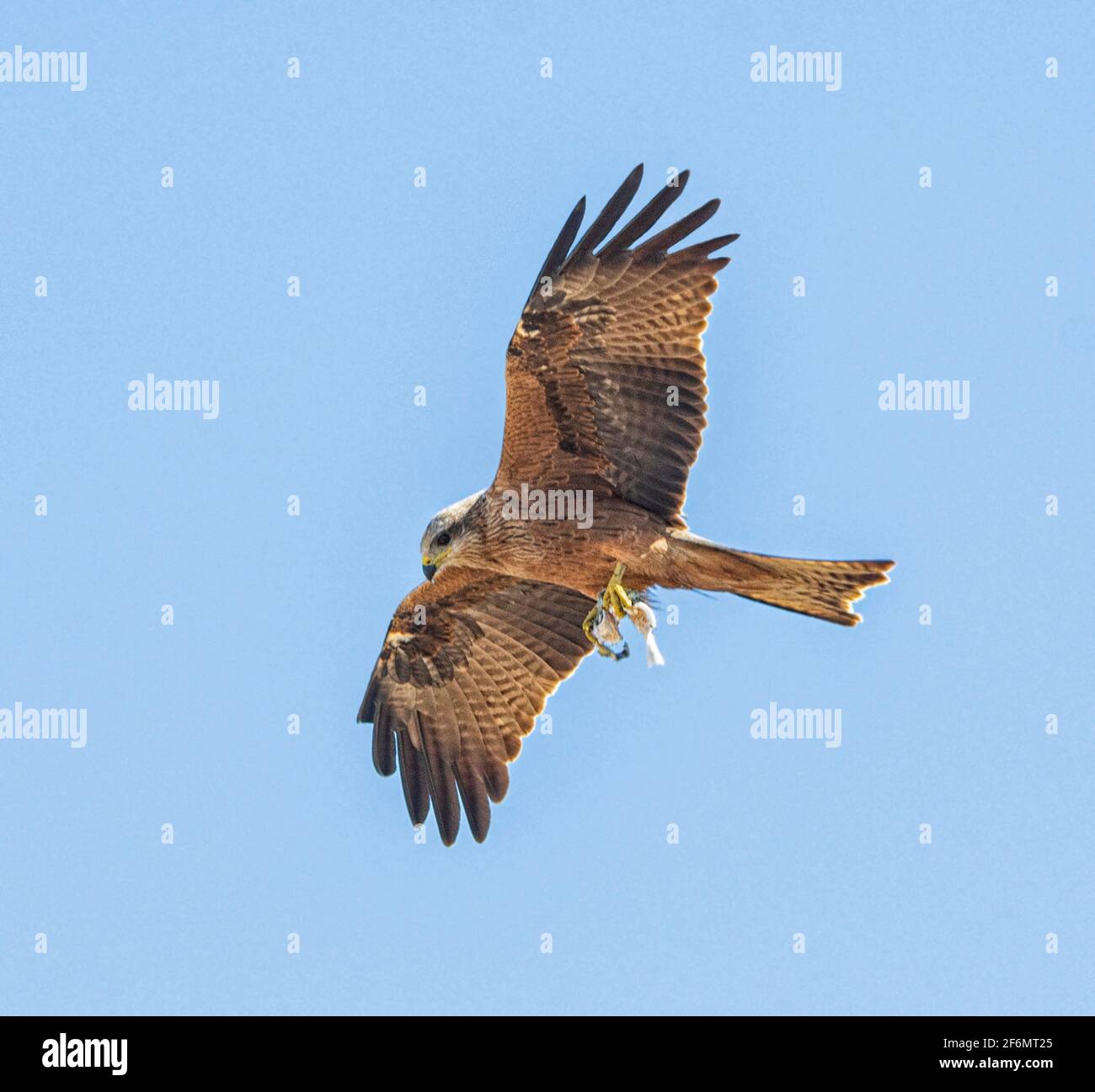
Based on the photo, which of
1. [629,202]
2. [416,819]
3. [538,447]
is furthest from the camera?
[416,819]

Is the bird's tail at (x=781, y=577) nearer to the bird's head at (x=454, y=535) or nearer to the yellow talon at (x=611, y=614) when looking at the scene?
the yellow talon at (x=611, y=614)

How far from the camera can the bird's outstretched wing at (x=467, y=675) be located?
14547 millimetres

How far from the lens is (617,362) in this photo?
12.7 m

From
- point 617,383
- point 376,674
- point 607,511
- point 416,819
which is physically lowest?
point 416,819

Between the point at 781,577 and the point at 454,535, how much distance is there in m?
2.29

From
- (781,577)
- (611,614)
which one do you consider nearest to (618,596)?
(611,614)

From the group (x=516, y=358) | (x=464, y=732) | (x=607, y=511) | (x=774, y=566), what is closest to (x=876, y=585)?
(x=774, y=566)

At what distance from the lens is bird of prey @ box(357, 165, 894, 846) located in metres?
12.4

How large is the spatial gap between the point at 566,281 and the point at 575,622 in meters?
3.27

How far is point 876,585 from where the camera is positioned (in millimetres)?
12445

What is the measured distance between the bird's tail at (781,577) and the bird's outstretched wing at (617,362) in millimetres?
394

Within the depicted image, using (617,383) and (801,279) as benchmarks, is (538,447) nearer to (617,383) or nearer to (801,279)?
(617,383)

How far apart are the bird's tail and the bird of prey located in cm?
1

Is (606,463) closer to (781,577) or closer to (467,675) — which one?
(781,577)
